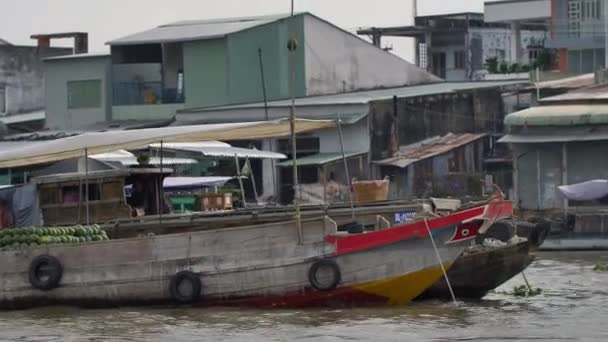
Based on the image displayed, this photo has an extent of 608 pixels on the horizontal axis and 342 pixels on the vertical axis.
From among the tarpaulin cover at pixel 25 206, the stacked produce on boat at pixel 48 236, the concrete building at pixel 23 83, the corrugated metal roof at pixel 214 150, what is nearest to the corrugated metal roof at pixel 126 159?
A: the corrugated metal roof at pixel 214 150

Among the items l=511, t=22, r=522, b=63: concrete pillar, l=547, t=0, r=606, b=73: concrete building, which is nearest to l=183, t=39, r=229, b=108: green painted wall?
l=547, t=0, r=606, b=73: concrete building

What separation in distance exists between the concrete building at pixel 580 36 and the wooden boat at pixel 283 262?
24.5m

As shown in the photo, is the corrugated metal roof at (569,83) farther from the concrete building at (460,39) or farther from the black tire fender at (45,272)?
the black tire fender at (45,272)

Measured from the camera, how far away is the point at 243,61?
39.5 meters

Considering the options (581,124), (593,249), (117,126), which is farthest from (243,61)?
(593,249)

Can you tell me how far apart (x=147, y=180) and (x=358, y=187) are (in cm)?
319

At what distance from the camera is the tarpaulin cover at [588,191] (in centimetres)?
3142

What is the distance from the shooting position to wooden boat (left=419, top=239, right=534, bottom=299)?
19578 millimetres

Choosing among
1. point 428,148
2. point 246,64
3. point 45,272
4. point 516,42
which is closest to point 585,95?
point 428,148

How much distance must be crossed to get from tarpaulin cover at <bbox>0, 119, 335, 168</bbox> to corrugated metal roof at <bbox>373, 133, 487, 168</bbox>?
47.3 feet

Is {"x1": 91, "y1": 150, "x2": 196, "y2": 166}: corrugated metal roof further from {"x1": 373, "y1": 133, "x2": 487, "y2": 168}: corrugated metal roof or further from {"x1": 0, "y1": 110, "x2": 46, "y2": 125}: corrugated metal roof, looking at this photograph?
{"x1": 0, "y1": 110, "x2": 46, "y2": 125}: corrugated metal roof

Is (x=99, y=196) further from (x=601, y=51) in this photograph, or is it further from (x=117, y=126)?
(x=601, y=51)

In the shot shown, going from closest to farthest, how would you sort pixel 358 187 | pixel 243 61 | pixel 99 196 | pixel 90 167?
pixel 99 196
pixel 358 187
pixel 90 167
pixel 243 61

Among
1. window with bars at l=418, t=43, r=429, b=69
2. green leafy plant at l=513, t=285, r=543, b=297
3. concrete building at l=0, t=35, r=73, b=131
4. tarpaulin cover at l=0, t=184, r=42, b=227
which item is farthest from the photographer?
window with bars at l=418, t=43, r=429, b=69
